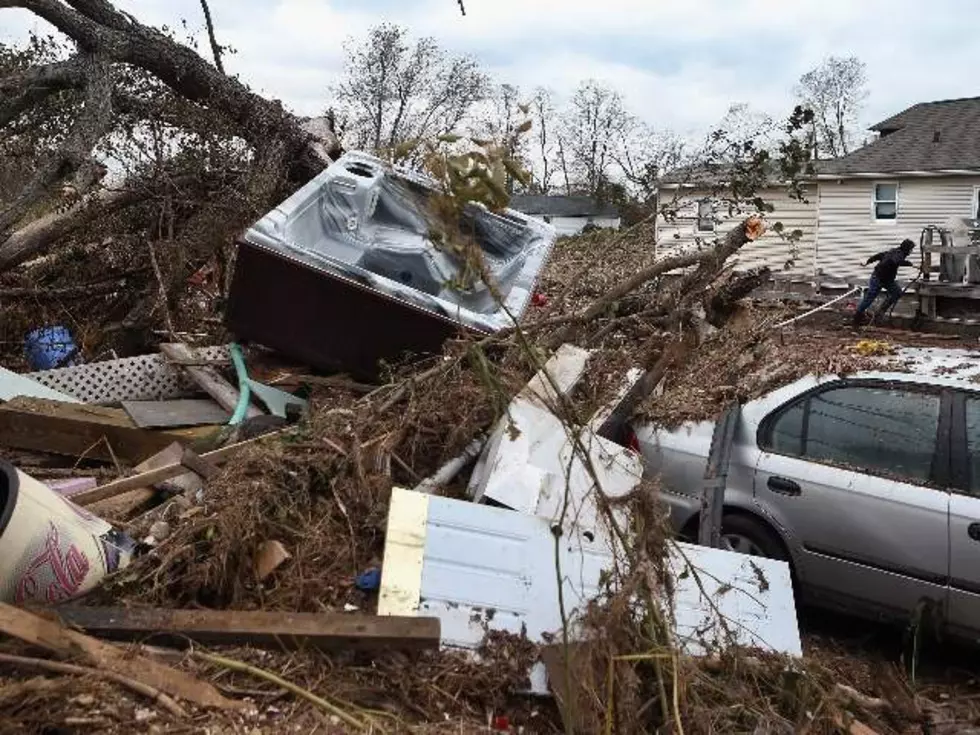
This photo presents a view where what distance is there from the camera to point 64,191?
7.52m

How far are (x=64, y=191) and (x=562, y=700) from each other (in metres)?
6.28

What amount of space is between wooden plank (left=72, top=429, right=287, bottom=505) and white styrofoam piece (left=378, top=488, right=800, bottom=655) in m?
1.15

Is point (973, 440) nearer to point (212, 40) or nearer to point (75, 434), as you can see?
point (75, 434)

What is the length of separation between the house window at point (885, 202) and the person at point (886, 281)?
9.34 meters

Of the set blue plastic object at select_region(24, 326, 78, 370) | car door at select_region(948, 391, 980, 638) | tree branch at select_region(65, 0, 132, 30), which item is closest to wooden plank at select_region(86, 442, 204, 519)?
blue plastic object at select_region(24, 326, 78, 370)

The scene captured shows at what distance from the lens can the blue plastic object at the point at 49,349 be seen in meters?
6.58

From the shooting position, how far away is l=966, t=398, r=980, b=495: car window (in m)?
4.36

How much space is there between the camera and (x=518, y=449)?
165 inches

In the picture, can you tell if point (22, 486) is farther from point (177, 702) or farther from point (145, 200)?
point (145, 200)

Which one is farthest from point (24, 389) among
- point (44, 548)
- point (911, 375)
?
point (911, 375)

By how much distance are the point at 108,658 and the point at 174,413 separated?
116 inches

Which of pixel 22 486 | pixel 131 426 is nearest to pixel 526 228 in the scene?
pixel 131 426

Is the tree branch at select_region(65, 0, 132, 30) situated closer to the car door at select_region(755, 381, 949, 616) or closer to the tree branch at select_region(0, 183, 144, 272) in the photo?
the tree branch at select_region(0, 183, 144, 272)

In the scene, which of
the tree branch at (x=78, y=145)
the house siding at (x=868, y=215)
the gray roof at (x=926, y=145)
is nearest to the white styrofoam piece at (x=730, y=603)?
the tree branch at (x=78, y=145)
